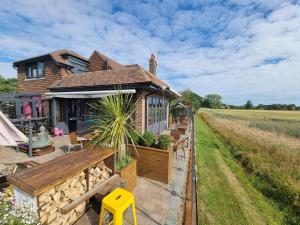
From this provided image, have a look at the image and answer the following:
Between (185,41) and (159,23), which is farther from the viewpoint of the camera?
(185,41)

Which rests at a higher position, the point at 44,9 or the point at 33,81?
the point at 44,9

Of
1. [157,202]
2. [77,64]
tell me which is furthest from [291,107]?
[157,202]

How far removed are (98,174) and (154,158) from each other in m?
1.80

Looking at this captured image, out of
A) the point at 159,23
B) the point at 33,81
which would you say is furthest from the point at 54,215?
the point at 33,81

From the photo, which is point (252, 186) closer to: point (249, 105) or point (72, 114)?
point (72, 114)

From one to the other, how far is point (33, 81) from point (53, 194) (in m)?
13.7

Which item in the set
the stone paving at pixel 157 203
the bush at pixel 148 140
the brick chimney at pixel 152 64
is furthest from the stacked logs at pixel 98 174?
the brick chimney at pixel 152 64

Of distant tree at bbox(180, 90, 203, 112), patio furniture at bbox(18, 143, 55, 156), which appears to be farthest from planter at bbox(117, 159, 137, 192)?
distant tree at bbox(180, 90, 203, 112)

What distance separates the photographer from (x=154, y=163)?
15.7ft

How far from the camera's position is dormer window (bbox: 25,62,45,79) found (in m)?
12.4

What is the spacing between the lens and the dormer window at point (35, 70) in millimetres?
12430

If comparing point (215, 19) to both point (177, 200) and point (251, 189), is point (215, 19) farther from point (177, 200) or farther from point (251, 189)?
point (177, 200)

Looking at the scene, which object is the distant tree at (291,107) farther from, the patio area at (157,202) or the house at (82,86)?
the patio area at (157,202)

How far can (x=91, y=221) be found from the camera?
301 centimetres
